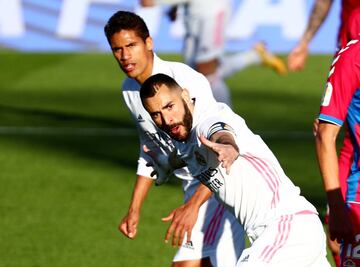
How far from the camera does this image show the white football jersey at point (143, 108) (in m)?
6.47

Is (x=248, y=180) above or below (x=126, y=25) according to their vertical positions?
below

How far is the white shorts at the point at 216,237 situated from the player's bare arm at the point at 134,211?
1.05 feet

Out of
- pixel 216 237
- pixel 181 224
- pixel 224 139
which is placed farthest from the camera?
pixel 216 237

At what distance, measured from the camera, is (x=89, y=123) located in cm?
1571

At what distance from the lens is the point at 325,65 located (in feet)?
71.5

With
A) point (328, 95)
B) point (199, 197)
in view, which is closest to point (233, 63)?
point (199, 197)

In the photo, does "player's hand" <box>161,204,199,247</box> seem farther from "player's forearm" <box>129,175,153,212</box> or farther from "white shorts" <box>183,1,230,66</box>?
"white shorts" <box>183,1,230,66</box>

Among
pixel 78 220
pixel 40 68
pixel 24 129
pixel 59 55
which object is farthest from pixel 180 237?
pixel 59 55

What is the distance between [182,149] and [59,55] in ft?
58.2

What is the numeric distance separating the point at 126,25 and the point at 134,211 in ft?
3.59

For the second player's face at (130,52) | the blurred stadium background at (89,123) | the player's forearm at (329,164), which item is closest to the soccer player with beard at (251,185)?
the player's forearm at (329,164)

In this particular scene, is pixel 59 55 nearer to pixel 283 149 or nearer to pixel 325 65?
pixel 325 65

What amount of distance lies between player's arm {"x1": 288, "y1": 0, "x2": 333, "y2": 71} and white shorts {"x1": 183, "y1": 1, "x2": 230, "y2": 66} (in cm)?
393

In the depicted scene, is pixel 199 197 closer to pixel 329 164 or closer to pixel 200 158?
pixel 200 158
